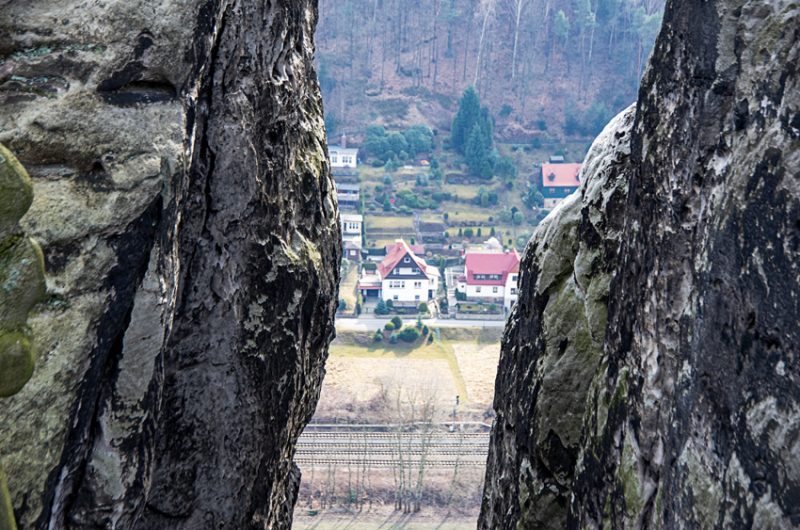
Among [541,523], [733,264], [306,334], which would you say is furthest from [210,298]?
[733,264]

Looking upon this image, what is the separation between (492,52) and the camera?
111250 mm

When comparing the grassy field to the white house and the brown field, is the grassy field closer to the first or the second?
the white house

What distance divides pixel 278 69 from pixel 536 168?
78.4 metres

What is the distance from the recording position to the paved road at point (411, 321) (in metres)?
55.4

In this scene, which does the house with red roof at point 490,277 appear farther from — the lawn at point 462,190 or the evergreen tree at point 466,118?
the evergreen tree at point 466,118

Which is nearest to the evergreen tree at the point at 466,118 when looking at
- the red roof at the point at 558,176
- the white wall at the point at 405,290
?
the red roof at the point at 558,176

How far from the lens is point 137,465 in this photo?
8477 mm

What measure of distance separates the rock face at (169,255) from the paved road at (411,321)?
43118 millimetres

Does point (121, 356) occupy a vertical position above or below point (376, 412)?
above

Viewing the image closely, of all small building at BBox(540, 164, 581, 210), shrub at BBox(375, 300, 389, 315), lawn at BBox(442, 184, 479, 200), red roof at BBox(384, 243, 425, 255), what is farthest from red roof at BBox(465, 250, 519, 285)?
small building at BBox(540, 164, 581, 210)

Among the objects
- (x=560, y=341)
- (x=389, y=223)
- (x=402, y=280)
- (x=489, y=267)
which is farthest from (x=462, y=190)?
(x=560, y=341)

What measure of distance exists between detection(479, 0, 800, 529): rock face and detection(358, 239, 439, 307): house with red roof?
4843 centimetres

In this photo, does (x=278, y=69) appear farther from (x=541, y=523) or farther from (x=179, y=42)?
(x=541, y=523)

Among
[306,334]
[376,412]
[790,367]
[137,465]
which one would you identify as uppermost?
[790,367]
